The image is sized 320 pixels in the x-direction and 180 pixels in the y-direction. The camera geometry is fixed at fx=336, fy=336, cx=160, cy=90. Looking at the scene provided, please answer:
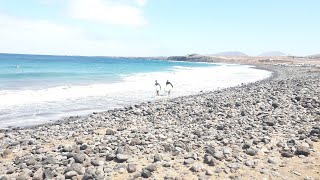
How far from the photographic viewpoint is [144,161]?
30.5 feet

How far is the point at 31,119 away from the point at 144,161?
10.2m

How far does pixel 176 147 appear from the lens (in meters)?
10.2

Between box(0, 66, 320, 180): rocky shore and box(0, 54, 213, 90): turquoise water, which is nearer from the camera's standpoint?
box(0, 66, 320, 180): rocky shore

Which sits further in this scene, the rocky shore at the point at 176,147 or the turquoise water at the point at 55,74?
the turquoise water at the point at 55,74

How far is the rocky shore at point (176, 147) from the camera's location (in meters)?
8.61

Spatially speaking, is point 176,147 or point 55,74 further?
point 55,74

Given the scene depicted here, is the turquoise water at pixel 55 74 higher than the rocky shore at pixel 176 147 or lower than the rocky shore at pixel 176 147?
lower

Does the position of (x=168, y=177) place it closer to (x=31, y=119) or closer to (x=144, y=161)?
(x=144, y=161)

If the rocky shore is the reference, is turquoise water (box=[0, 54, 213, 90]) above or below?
below

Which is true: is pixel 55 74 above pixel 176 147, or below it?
below

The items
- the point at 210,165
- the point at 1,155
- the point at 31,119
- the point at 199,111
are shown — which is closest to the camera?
the point at 210,165

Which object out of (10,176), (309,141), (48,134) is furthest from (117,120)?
(309,141)

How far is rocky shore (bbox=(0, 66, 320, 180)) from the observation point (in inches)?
339

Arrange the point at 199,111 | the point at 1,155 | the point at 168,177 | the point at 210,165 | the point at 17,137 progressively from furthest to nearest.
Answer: the point at 199,111 < the point at 17,137 < the point at 1,155 < the point at 210,165 < the point at 168,177
